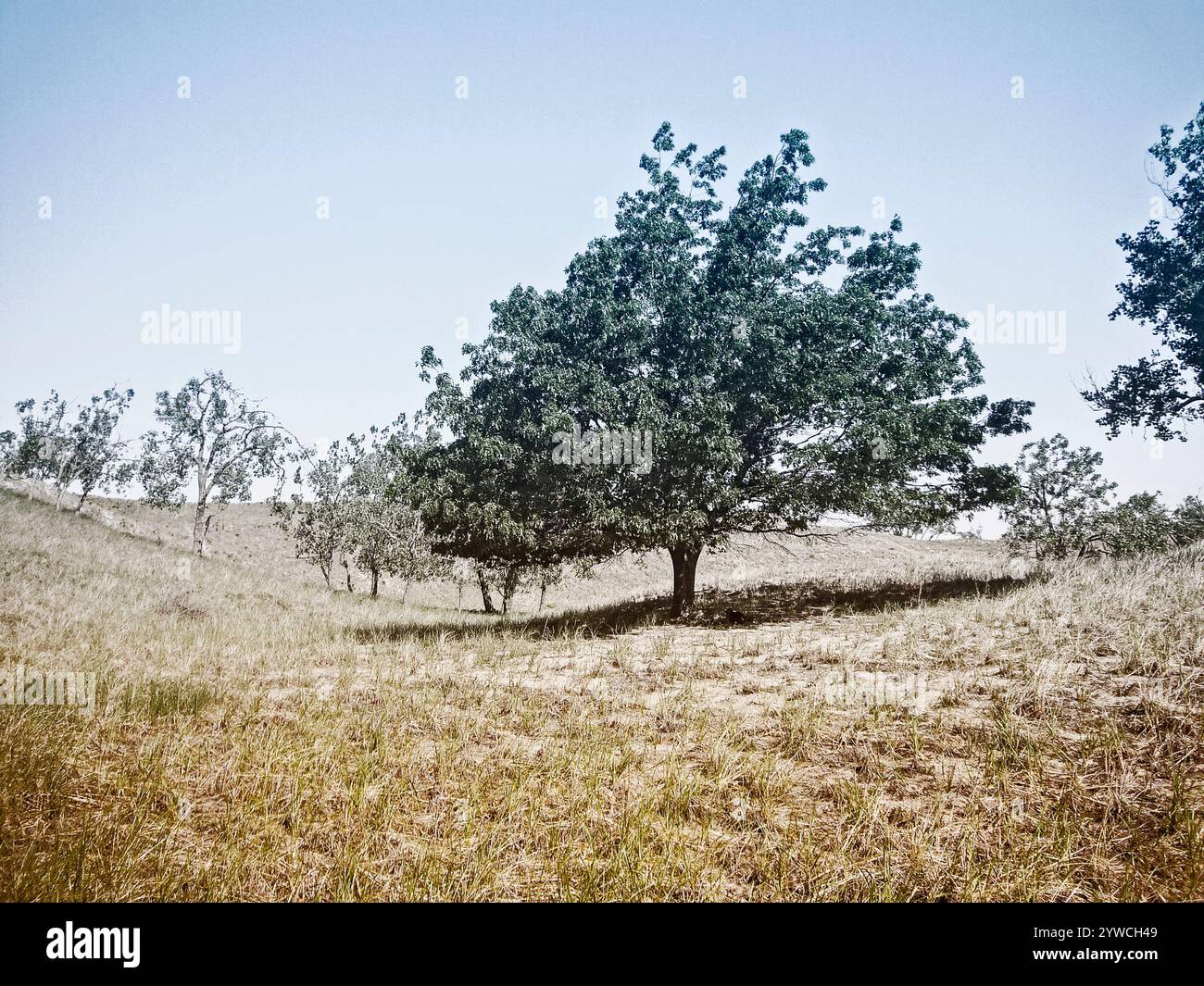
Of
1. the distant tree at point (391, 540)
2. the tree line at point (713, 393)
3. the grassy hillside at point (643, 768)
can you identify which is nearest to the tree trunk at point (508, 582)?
the distant tree at point (391, 540)

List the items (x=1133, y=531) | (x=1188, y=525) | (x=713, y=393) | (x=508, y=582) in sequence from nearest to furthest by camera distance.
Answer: (x=713, y=393) < (x=1133, y=531) < (x=1188, y=525) < (x=508, y=582)

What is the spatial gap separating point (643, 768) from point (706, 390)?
9315mm

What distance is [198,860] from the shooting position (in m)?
3.66

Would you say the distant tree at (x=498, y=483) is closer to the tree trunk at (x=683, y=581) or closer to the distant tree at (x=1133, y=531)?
the tree trunk at (x=683, y=581)

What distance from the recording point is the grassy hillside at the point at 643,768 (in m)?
3.51

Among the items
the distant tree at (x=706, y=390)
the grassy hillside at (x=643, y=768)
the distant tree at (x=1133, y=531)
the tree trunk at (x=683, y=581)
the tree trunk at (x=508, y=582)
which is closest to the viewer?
the grassy hillside at (x=643, y=768)

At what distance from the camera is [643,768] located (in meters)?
5.05

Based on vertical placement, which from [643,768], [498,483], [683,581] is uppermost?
[498,483]

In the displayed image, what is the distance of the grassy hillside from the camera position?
351 centimetres

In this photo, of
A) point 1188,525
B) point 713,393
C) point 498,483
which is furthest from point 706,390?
point 1188,525

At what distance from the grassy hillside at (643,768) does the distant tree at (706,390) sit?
11.7 ft

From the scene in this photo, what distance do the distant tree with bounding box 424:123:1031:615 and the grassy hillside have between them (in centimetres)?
357

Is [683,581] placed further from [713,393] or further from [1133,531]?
[1133,531]
